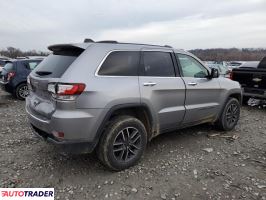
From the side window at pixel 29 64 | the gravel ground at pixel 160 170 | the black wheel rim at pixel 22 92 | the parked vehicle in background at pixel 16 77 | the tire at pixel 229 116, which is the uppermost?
the side window at pixel 29 64

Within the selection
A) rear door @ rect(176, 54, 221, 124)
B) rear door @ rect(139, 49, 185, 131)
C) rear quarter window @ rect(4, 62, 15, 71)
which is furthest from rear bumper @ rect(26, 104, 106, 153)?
rear quarter window @ rect(4, 62, 15, 71)

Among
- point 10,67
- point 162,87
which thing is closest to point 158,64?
point 162,87

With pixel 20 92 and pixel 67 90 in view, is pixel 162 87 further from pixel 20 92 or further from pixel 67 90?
pixel 20 92

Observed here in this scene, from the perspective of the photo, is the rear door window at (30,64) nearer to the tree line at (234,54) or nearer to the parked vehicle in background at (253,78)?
the parked vehicle in background at (253,78)

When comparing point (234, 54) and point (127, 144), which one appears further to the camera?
point (234, 54)

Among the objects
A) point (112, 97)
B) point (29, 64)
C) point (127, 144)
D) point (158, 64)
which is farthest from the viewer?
point (29, 64)

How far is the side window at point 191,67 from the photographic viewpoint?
469 centimetres

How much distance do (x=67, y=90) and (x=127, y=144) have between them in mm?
1216

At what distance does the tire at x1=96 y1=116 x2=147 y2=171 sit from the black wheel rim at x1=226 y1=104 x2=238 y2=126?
2473mm

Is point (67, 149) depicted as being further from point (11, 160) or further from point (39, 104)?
point (11, 160)

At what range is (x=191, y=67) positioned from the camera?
16.0 ft

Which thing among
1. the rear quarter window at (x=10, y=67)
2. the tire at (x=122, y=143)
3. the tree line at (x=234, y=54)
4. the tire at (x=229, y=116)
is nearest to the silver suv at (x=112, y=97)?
the tire at (x=122, y=143)

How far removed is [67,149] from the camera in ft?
11.1

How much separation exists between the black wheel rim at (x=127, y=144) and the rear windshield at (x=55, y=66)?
1.16m
